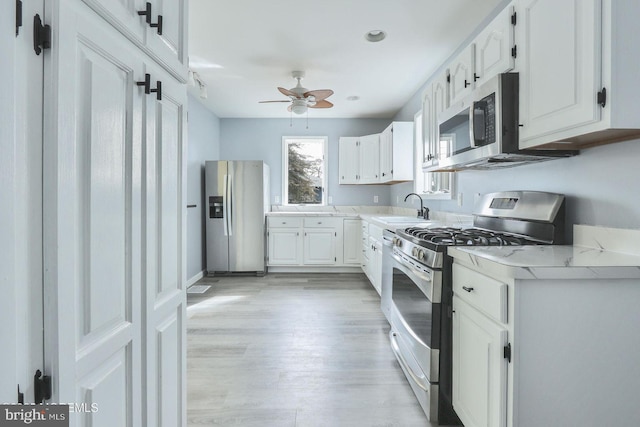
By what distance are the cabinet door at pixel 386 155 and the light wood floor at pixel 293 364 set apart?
5.52 ft

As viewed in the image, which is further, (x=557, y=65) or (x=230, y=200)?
(x=230, y=200)

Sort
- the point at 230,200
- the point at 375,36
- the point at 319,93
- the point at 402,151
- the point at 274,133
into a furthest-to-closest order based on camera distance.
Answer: the point at 274,133
the point at 230,200
the point at 402,151
the point at 319,93
the point at 375,36

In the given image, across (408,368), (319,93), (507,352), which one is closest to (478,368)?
(507,352)

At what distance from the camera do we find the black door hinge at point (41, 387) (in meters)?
0.65

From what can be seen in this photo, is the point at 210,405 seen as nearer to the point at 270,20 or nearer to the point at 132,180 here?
the point at 132,180

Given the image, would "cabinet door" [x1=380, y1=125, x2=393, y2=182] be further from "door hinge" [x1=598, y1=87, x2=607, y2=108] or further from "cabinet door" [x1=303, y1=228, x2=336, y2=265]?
"door hinge" [x1=598, y1=87, x2=607, y2=108]

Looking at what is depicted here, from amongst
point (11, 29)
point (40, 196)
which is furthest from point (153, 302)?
point (11, 29)

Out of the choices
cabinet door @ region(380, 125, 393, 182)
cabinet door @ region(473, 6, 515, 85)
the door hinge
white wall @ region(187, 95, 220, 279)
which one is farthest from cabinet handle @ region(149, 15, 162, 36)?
cabinet door @ region(380, 125, 393, 182)

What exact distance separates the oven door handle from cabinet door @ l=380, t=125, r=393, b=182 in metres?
2.47

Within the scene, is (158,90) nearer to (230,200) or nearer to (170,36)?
(170,36)

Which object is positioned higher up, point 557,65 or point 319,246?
point 557,65

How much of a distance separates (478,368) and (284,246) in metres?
3.96

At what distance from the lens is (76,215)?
0.74m

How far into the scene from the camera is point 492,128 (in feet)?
5.84
